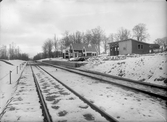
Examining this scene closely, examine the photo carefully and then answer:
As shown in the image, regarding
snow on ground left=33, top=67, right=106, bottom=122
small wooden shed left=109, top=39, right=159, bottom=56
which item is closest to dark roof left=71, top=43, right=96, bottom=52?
small wooden shed left=109, top=39, right=159, bottom=56

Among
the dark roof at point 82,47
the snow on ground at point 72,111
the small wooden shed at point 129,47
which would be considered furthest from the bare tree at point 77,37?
the snow on ground at point 72,111

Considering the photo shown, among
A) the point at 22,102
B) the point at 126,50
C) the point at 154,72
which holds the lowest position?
the point at 22,102

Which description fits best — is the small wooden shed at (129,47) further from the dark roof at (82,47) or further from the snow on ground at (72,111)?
the dark roof at (82,47)

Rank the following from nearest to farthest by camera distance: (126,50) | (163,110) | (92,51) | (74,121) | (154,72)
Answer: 1. (74,121)
2. (163,110)
3. (154,72)
4. (126,50)
5. (92,51)

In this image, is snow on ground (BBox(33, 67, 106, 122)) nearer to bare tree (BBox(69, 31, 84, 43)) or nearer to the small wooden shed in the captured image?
the small wooden shed

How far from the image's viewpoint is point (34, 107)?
447cm

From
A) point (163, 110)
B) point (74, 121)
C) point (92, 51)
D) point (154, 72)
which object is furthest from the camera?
point (92, 51)

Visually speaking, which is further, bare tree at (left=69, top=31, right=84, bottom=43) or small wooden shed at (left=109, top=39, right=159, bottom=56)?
bare tree at (left=69, top=31, right=84, bottom=43)

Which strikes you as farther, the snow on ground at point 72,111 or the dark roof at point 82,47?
the dark roof at point 82,47

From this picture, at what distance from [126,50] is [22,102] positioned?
2658 cm

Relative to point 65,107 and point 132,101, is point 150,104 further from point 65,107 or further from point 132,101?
point 65,107

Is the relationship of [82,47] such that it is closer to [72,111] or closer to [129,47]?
[129,47]

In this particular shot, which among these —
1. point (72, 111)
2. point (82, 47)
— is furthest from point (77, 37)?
point (72, 111)

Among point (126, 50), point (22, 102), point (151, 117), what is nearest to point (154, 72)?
point (151, 117)
